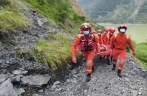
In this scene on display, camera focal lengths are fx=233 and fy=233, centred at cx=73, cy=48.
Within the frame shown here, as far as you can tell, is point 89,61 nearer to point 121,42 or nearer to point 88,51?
point 88,51

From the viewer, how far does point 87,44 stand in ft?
22.2

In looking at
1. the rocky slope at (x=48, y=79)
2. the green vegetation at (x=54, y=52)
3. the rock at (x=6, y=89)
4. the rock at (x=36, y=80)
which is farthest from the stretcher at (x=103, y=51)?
the rock at (x=6, y=89)

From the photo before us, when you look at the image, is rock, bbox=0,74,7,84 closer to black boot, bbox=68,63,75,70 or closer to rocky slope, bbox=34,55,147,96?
rocky slope, bbox=34,55,147,96

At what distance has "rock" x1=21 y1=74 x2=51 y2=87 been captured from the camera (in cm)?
596

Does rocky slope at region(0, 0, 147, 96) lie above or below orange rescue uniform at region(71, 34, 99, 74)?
below

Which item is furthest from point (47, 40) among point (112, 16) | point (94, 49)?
point (112, 16)

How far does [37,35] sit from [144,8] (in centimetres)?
15672

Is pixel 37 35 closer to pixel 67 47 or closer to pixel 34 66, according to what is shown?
pixel 67 47

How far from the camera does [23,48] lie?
6781 millimetres

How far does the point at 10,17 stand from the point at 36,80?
2436 millimetres

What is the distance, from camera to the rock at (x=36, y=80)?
19.5 ft

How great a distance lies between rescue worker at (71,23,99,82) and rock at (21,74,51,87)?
0.93 metres

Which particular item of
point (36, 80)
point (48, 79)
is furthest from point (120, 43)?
point (36, 80)

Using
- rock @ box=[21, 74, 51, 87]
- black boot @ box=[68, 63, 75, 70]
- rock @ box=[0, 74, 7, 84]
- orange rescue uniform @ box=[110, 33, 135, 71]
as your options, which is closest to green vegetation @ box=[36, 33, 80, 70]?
black boot @ box=[68, 63, 75, 70]
